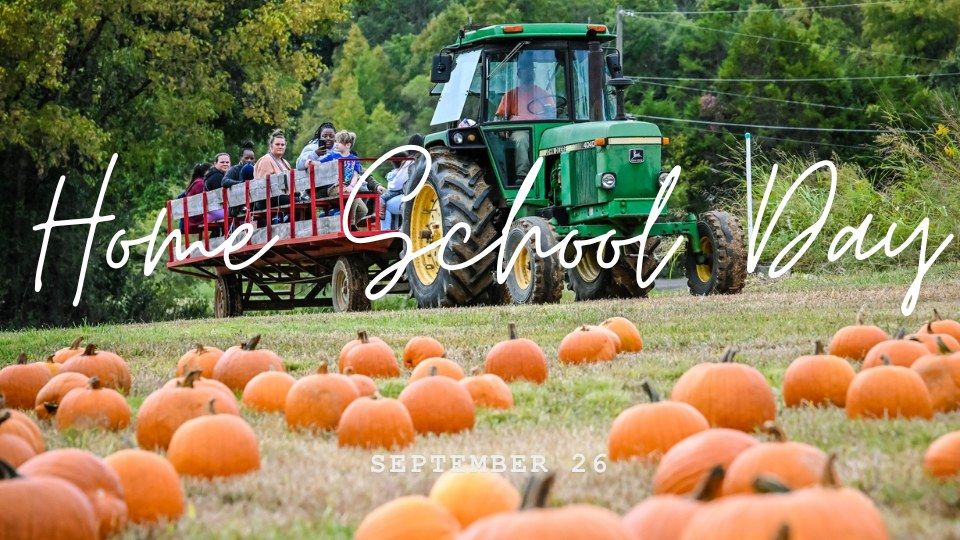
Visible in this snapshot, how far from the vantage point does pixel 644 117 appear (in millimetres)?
50875

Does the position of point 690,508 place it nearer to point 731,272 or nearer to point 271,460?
point 271,460

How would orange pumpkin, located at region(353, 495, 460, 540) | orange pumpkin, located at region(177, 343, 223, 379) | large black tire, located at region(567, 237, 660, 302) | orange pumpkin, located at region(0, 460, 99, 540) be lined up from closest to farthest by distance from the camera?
orange pumpkin, located at region(353, 495, 460, 540) → orange pumpkin, located at region(0, 460, 99, 540) → orange pumpkin, located at region(177, 343, 223, 379) → large black tire, located at region(567, 237, 660, 302)

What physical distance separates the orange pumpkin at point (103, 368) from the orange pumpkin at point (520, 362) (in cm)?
199

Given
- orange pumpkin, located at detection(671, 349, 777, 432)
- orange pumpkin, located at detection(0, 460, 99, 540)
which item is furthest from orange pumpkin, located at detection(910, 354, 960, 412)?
orange pumpkin, located at detection(0, 460, 99, 540)

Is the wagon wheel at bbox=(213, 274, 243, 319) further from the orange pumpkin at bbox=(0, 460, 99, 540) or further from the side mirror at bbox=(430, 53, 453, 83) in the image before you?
the orange pumpkin at bbox=(0, 460, 99, 540)

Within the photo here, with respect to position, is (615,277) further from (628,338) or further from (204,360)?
(204,360)

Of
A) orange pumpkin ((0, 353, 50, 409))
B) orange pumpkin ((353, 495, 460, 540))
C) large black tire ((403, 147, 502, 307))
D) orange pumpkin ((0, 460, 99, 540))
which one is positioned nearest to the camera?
orange pumpkin ((353, 495, 460, 540))

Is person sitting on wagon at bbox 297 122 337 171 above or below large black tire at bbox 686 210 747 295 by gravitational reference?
above

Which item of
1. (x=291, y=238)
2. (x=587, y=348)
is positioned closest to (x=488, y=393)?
(x=587, y=348)

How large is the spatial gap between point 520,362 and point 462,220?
7445mm

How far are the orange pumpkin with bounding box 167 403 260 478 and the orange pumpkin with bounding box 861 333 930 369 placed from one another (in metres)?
2.90

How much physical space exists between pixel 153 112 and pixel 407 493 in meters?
20.4

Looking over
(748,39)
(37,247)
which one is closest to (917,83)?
(748,39)

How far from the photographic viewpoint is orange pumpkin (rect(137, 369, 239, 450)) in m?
5.36
